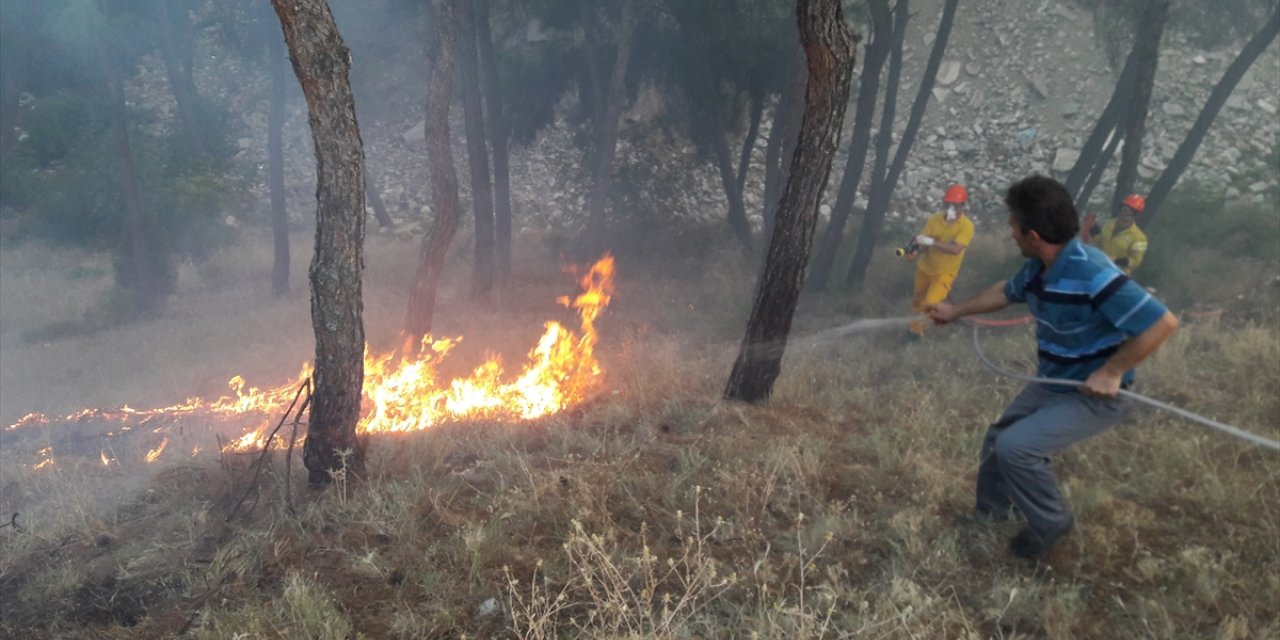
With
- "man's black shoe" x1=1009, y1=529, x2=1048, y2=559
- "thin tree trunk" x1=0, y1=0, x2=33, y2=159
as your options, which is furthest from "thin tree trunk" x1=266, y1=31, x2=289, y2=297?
"man's black shoe" x1=1009, y1=529, x2=1048, y2=559

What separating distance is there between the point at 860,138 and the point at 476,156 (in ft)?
19.6

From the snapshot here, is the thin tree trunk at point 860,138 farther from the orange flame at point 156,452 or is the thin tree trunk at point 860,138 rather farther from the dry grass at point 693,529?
the orange flame at point 156,452

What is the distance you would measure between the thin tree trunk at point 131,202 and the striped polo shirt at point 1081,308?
49.6ft

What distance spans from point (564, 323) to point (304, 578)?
8.35m

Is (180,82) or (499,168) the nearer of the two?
(499,168)

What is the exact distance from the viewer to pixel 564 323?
12.3m

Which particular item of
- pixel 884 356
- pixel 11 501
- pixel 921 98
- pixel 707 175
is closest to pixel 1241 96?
pixel 921 98

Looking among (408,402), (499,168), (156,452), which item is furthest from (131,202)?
(408,402)

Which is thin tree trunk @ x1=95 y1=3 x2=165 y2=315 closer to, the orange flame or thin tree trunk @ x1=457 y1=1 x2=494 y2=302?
thin tree trunk @ x1=457 y1=1 x2=494 y2=302

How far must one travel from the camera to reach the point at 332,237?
4.98 metres

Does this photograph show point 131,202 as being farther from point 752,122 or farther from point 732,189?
point 752,122

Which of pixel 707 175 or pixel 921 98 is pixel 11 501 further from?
pixel 707 175

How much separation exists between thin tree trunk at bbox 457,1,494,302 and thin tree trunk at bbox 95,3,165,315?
617 cm

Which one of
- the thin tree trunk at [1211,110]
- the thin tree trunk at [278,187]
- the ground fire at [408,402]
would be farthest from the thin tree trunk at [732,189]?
the thin tree trunk at [278,187]
